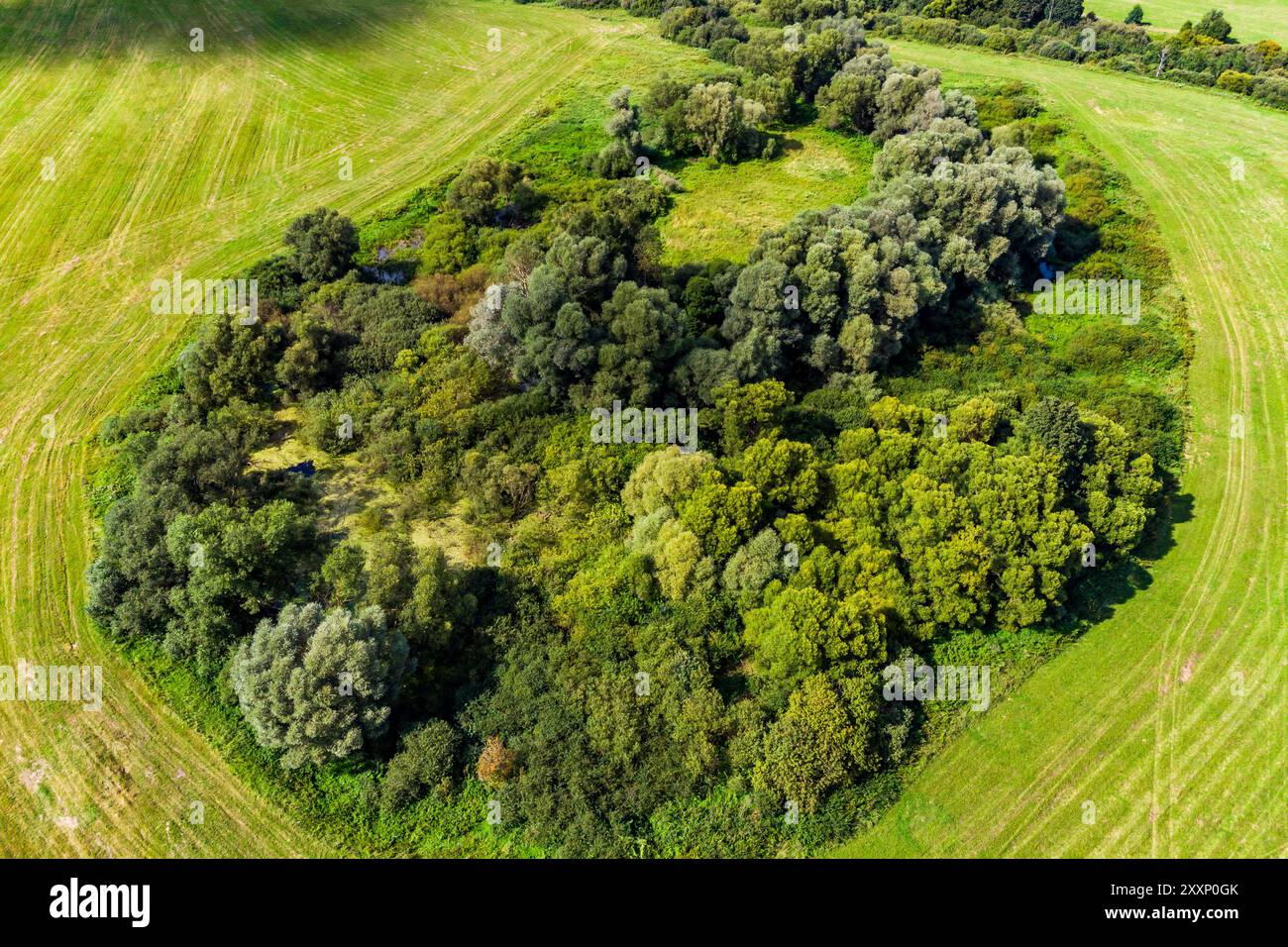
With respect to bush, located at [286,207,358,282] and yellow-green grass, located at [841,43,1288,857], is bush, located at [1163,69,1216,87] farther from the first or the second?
bush, located at [286,207,358,282]

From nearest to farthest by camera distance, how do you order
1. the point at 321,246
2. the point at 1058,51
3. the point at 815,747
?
the point at 815,747 → the point at 321,246 → the point at 1058,51

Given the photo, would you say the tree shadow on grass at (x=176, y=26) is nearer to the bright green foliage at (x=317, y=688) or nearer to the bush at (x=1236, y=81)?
the bright green foliage at (x=317, y=688)

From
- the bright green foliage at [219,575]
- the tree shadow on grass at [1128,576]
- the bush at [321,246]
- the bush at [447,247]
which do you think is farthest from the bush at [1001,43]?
the bright green foliage at [219,575]

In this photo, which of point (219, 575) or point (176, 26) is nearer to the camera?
point (219, 575)

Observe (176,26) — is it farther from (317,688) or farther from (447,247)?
(317,688)

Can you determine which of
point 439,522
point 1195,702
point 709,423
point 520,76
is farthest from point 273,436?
point 520,76

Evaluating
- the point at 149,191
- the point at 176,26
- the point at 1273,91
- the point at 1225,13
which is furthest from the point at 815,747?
the point at 1225,13

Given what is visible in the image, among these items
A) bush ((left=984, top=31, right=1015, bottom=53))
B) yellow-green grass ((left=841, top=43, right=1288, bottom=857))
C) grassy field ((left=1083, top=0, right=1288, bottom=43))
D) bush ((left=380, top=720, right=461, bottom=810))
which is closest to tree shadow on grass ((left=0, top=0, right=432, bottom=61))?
bush ((left=984, top=31, right=1015, bottom=53))
